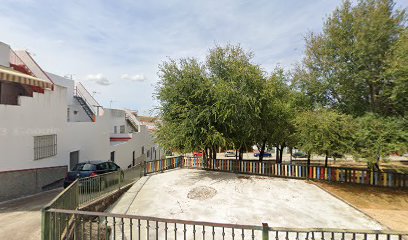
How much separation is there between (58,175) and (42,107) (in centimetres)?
408

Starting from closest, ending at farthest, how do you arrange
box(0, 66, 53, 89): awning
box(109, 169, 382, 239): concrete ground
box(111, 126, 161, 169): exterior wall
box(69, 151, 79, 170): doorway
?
1. box(109, 169, 382, 239): concrete ground
2. box(0, 66, 53, 89): awning
3. box(69, 151, 79, 170): doorway
4. box(111, 126, 161, 169): exterior wall

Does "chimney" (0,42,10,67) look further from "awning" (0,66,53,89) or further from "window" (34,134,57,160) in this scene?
"window" (34,134,57,160)

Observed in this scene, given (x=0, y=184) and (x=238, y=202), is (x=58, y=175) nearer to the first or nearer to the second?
(x=0, y=184)

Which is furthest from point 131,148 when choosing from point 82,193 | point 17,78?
point 82,193

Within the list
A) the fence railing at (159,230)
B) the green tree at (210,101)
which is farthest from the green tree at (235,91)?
the fence railing at (159,230)

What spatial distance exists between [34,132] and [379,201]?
1783 cm

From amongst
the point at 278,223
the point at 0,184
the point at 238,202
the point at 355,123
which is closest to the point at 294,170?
the point at 355,123

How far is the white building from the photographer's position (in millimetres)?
10609

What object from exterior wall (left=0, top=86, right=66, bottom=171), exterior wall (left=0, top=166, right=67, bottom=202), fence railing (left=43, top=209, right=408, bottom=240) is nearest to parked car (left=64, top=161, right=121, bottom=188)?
exterior wall (left=0, top=166, right=67, bottom=202)

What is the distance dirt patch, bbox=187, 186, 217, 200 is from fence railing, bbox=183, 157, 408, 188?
491 centimetres

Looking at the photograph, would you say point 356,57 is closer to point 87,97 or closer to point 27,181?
point 27,181

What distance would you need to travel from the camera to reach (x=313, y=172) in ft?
50.5

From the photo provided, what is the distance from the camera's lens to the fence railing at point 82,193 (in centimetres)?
473

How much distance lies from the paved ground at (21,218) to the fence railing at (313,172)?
36.5ft
